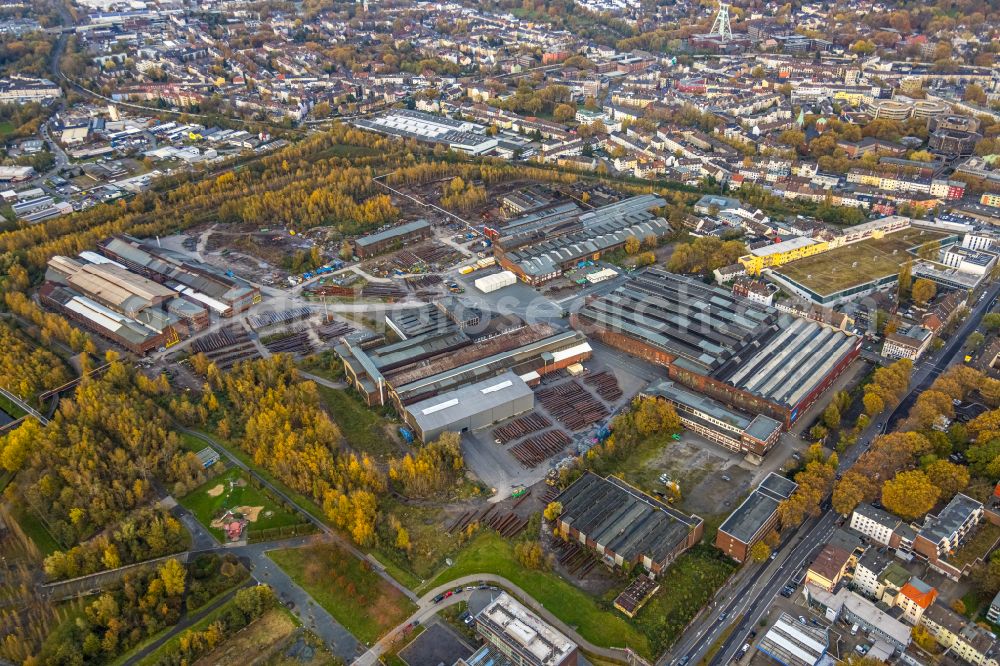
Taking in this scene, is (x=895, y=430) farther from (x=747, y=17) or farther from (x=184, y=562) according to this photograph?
(x=747, y=17)

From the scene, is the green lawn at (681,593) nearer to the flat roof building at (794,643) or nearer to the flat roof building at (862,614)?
the flat roof building at (794,643)

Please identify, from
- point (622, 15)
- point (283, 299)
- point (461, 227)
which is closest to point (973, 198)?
point (461, 227)

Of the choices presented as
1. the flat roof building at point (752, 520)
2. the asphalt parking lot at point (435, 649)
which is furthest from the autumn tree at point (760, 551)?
the asphalt parking lot at point (435, 649)

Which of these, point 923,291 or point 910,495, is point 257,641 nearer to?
point 910,495

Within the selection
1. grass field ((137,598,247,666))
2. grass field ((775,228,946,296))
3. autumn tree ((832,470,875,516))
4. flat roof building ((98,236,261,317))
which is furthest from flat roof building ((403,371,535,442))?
grass field ((775,228,946,296))

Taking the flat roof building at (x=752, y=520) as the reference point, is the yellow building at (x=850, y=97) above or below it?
above

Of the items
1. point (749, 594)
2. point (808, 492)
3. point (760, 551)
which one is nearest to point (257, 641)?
point (749, 594)

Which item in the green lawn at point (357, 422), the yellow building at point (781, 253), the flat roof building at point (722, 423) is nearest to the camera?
the flat roof building at point (722, 423)

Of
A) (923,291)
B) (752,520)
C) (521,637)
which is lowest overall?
(521,637)
